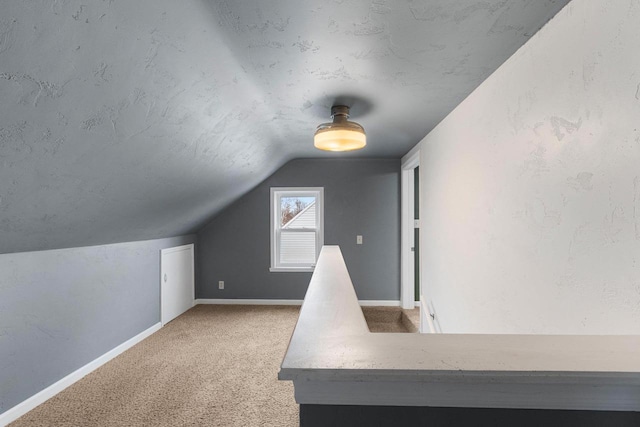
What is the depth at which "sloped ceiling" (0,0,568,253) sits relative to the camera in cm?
110

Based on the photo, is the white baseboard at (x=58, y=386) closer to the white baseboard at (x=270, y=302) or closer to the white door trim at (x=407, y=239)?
the white baseboard at (x=270, y=302)

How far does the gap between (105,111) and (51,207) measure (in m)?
0.78

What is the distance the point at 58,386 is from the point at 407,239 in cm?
373

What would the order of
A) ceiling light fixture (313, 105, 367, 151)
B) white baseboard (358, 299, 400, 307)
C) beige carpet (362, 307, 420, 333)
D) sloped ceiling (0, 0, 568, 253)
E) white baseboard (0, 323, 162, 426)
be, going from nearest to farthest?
sloped ceiling (0, 0, 568, 253) < white baseboard (0, 323, 162, 426) < ceiling light fixture (313, 105, 367, 151) < beige carpet (362, 307, 420, 333) < white baseboard (358, 299, 400, 307)

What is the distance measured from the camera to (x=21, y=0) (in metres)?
0.88

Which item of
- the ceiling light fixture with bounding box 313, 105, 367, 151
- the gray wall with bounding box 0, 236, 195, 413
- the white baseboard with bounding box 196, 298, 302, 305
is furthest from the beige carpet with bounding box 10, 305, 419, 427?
the ceiling light fixture with bounding box 313, 105, 367, 151

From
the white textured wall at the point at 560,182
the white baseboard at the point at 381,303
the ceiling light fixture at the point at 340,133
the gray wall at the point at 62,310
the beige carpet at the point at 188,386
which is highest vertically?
the ceiling light fixture at the point at 340,133

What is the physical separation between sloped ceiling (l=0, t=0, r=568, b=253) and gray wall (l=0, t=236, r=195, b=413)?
154 millimetres

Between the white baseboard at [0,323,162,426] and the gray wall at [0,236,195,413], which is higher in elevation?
the gray wall at [0,236,195,413]

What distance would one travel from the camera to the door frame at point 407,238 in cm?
431

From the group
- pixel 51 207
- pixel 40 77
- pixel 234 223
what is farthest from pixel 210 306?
pixel 40 77

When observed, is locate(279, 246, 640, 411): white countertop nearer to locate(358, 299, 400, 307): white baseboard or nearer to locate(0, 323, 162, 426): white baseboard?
locate(0, 323, 162, 426): white baseboard

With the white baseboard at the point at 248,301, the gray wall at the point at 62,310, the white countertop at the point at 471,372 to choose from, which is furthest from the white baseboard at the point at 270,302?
the white countertop at the point at 471,372

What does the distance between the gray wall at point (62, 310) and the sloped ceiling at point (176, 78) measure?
154mm
